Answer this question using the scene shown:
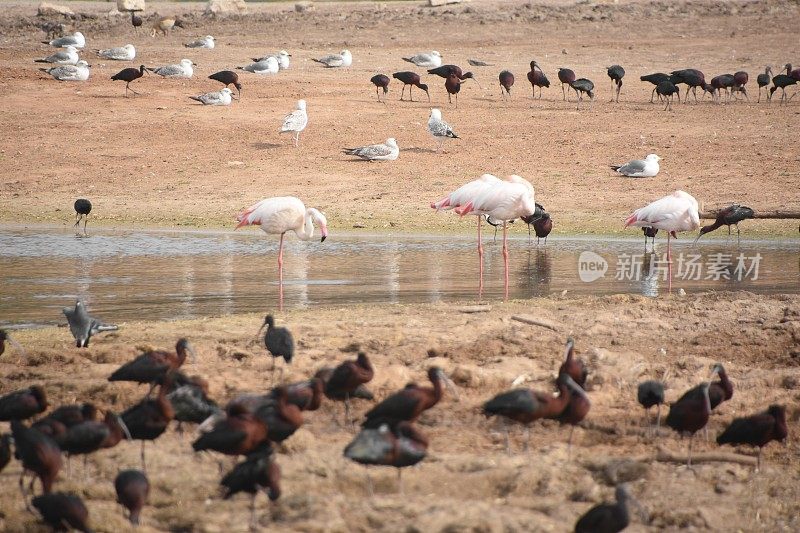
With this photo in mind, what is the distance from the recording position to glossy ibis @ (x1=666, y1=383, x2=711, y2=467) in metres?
7.93

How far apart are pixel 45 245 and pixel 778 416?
11142 millimetres

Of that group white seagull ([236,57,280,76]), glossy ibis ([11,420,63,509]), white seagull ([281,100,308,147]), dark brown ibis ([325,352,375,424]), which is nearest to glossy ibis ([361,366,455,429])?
dark brown ibis ([325,352,375,424])

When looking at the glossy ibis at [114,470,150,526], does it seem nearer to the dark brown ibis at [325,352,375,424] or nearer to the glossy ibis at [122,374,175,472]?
the glossy ibis at [122,374,175,472]

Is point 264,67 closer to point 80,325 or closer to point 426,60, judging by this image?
point 426,60

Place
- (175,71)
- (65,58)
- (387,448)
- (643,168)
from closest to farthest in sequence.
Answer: (387,448) → (643,168) → (175,71) → (65,58)

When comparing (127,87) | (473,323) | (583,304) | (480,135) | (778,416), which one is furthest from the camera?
(127,87)

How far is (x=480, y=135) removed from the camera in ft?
74.7

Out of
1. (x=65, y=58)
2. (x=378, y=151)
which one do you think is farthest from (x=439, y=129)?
(x=65, y=58)

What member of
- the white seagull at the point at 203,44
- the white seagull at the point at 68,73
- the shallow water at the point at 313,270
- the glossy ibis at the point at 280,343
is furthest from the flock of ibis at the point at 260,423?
the white seagull at the point at 203,44

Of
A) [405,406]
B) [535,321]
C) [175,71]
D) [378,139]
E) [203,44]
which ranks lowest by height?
[535,321]

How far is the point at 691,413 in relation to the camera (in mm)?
7969

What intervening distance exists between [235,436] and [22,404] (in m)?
A: 1.56

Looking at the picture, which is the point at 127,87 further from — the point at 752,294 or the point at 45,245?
the point at 752,294

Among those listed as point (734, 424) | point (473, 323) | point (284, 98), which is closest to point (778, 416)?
point (734, 424)
